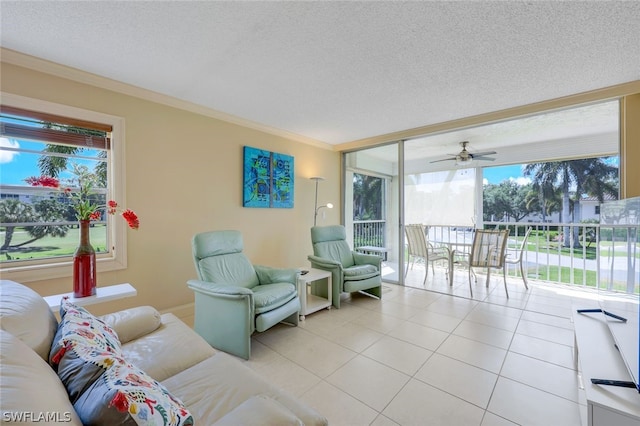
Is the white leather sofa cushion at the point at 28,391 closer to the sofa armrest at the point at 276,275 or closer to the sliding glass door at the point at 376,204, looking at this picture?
the sofa armrest at the point at 276,275

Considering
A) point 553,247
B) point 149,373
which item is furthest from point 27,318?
point 553,247

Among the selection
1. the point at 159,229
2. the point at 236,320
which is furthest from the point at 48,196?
the point at 236,320

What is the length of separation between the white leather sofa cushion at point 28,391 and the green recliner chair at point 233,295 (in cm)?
143

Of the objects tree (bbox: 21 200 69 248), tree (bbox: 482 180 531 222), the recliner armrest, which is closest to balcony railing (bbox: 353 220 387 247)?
tree (bbox: 482 180 531 222)

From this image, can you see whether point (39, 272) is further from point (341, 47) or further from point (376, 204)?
point (376, 204)

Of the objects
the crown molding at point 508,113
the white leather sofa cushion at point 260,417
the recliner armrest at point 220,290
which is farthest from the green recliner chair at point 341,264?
the white leather sofa cushion at point 260,417

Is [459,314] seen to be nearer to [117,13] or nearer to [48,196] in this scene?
[117,13]

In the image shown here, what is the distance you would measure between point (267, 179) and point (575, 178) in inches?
214

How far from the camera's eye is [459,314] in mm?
3164

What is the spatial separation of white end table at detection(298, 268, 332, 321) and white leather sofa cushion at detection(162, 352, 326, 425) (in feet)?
5.21

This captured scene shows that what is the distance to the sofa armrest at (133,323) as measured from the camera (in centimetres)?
160

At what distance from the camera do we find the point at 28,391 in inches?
24.8

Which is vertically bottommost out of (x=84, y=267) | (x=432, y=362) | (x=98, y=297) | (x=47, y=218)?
(x=432, y=362)

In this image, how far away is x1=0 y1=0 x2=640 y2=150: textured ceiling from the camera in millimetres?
1669
